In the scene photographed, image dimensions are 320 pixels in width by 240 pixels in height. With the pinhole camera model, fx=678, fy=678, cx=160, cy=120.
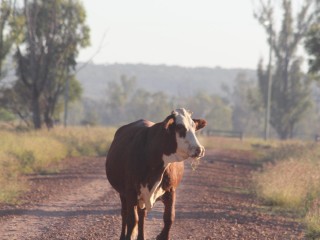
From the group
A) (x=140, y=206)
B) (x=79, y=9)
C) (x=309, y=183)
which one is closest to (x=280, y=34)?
(x=79, y=9)

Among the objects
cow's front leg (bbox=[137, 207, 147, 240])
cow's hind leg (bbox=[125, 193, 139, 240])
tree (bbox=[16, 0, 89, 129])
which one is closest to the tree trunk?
tree (bbox=[16, 0, 89, 129])

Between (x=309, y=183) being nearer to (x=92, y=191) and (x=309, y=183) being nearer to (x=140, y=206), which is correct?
(x=92, y=191)

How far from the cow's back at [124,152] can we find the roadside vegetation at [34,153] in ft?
18.3

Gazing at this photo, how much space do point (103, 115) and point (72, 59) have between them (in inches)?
3870

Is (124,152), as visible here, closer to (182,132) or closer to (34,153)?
(182,132)

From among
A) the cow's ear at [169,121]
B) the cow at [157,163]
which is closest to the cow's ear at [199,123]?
the cow at [157,163]

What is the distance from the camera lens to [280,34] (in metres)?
66.8

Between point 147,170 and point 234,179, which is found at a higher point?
point 147,170

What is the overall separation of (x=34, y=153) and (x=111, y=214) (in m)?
11.4

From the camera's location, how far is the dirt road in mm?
11883

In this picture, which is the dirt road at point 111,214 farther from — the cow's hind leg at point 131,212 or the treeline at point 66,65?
the treeline at point 66,65

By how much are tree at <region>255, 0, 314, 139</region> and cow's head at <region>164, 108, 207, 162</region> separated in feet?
180

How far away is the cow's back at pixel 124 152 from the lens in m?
9.48

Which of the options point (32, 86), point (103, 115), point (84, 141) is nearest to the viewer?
point (84, 141)
